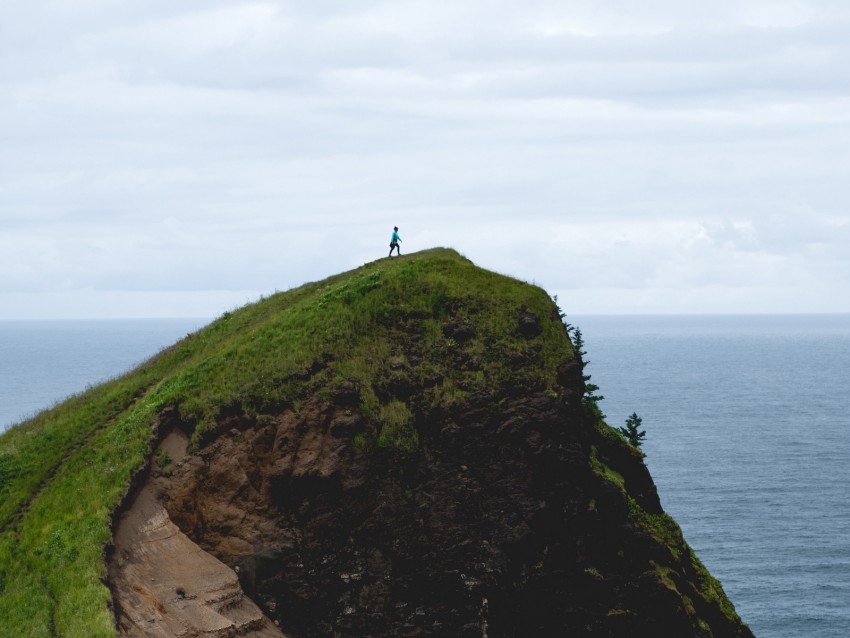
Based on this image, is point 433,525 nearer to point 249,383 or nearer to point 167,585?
point 249,383

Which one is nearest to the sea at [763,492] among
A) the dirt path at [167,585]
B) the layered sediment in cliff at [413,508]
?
the dirt path at [167,585]

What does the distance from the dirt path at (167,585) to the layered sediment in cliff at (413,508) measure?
93 mm

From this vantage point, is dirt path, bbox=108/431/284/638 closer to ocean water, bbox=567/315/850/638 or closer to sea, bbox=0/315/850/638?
sea, bbox=0/315/850/638

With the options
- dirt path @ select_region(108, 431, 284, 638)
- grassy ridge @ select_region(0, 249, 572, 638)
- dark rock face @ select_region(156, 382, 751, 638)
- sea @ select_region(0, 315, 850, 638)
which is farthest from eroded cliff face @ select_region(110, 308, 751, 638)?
sea @ select_region(0, 315, 850, 638)

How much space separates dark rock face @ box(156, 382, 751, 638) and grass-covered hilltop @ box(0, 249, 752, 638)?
68 mm

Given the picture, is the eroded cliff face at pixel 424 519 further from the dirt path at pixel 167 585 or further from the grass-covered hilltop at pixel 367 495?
the dirt path at pixel 167 585

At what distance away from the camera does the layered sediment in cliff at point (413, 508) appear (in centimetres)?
4106

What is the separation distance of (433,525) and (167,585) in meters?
10.9

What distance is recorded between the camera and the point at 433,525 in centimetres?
4284

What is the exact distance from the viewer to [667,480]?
339ft

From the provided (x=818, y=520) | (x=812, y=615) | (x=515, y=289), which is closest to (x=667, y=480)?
(x=818, y=520)

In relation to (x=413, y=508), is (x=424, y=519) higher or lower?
lower

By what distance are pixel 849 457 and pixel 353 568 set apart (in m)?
88.9

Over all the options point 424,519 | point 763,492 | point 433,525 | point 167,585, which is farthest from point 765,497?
point 167,585
